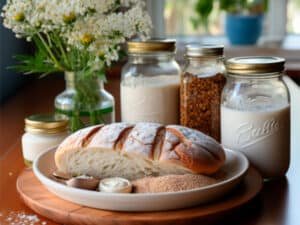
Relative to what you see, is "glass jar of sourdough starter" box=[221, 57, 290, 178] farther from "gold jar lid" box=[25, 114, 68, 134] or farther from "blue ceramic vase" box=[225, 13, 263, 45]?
"blue ceramic vase" box=[225, 13, 263, 45]

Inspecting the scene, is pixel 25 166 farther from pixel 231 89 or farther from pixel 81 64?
pixel 231 89

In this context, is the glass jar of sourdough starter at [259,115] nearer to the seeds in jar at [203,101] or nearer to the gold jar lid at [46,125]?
the seeds in jar at [203,101]

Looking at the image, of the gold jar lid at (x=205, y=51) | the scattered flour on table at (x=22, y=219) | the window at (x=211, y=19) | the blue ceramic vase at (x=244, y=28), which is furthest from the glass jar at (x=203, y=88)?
the window at (x=211, y=19)

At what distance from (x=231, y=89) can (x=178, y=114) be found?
239 mm

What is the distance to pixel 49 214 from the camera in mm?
1013

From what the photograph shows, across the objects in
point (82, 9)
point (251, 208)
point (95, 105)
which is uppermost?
point (82, 9)

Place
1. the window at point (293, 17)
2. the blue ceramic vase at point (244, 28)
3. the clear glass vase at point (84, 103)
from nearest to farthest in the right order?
1. the clear glass vase at point (84, 103)
2. the blue ceramic vase at point (244, 28)
3. the window at point (293, 17)

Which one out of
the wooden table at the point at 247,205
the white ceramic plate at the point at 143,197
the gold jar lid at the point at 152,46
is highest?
the gold jar lid at the point at 152,46

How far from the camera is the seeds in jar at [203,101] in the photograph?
1295mm

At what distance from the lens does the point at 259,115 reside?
1.14m

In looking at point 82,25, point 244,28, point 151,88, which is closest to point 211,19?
point 244,28

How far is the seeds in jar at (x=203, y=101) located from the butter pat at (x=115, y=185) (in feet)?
1.04

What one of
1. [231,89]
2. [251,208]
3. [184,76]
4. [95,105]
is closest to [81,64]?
[95,105]

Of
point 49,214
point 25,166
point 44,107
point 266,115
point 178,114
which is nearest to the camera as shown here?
point 49,214
